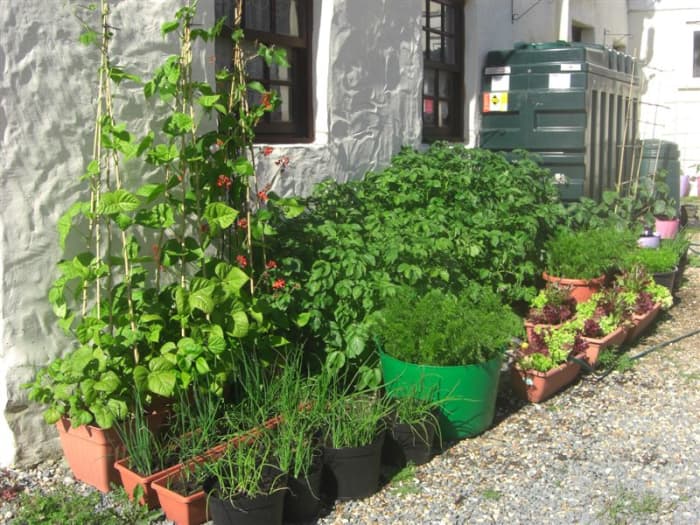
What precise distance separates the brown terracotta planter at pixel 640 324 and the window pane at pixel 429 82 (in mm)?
2804

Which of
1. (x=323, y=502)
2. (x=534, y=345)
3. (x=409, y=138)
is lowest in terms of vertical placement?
(x=323, y=502)

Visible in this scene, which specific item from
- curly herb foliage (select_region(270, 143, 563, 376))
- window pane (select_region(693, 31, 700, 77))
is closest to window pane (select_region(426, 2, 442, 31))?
curly herb foliage (select_region(270, 143, 563, 376))

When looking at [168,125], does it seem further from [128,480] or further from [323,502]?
[323,502]

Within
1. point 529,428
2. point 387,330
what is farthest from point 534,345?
point 387,330

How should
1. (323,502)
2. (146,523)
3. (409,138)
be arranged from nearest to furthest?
(146,523) < (323,502) < (409,138)

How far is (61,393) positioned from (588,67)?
18.9ft

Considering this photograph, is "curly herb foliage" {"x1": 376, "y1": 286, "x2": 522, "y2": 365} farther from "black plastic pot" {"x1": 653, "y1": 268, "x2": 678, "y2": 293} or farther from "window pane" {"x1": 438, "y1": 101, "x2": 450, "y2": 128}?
"window pane" {"x1": 438, "y1": 101, "x2": 450, "y2": 128}

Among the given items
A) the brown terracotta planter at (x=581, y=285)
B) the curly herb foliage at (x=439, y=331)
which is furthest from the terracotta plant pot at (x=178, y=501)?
the brown terracotta planter at (x=581, y=285)

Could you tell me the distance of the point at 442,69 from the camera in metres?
7.63

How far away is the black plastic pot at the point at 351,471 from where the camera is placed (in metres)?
3.59

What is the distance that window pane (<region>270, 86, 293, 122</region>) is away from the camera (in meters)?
5.58

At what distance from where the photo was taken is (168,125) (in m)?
3.88

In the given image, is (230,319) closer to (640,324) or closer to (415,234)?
(415,234)

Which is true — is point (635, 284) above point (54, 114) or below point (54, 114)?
below
